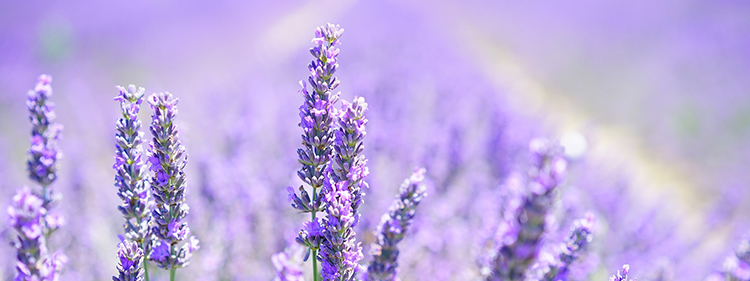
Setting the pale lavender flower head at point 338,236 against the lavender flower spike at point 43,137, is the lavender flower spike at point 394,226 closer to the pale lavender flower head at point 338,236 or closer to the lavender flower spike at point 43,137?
the pale lavender flower head at point 338,236

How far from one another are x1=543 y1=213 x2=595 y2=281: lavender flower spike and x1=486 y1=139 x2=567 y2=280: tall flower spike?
1.53 ft

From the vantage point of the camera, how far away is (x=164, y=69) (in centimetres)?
1409

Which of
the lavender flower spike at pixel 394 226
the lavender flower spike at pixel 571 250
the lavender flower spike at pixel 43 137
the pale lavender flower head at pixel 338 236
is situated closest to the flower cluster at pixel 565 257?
the lavender flower spike at pixel 571 250

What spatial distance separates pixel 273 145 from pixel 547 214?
5.54 m

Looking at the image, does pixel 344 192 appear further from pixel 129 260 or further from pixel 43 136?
pixel 43 136

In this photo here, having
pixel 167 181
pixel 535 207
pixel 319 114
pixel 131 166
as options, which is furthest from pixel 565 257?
pixel 131 166

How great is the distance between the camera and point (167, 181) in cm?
123

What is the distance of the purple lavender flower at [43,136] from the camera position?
4.23 ft

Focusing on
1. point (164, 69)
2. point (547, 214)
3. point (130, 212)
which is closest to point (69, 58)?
point (164, 69)

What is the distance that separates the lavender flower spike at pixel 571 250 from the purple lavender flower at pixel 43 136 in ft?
4.60

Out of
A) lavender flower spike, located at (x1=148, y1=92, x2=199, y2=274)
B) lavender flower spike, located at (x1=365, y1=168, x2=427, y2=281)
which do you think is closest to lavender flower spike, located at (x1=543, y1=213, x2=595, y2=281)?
lavender flower spike, located at (x1=365, y1=168, x2=427, y2=281)

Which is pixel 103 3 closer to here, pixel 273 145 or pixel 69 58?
pixel 69 58

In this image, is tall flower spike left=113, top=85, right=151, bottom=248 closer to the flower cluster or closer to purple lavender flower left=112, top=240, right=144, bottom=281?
purple lavender flower left=112, top=240, right=144, bottom=281

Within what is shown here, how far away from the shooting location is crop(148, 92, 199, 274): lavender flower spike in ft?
3.96
